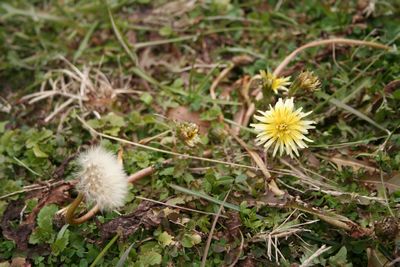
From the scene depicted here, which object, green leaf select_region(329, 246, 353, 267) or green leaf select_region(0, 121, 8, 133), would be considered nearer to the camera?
green leaf select_region(329, 246, 353, 267)

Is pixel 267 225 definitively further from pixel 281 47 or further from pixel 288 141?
pixel 281 47

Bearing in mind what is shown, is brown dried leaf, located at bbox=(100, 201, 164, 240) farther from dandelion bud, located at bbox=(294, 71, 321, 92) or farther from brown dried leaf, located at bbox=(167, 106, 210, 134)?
dandelion bud, located at bbox=(294, 71, 321, 92)

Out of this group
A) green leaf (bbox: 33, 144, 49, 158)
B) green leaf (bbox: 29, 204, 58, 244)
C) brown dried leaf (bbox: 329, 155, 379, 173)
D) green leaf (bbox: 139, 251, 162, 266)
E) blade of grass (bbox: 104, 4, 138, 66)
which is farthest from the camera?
blade of grass (bbox: 104, 4, 138, 66)

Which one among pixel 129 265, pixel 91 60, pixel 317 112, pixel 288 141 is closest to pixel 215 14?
pixel 91 60

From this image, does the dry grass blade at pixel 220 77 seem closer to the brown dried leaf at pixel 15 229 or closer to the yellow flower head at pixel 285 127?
the yellow flower head at pixel 285 127

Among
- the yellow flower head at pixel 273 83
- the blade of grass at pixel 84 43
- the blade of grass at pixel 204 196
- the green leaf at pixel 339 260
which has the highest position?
the blade of grass at pixel 84 43

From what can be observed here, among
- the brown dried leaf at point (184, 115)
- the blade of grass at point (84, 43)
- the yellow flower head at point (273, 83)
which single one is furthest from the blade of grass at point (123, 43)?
the yellow flower head at point (273, 83)

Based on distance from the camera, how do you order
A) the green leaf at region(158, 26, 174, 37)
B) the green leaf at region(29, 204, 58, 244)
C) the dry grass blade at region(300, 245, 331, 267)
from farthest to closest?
the green leaf at region(158, 26, 174, 37), the green leaf at region(29, 204, 58, 244), the dry grass blade at region(300, 245, 331, 267)

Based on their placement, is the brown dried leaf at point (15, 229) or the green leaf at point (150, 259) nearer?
the green leaf at point (150, 259)

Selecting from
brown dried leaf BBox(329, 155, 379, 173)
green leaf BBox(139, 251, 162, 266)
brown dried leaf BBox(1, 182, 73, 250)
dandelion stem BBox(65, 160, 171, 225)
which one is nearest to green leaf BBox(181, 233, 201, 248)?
green leaf BBox(139, 251, 162, 266)

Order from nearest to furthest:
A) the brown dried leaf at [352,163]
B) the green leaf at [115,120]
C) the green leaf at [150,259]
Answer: the green leaf at [150,259] < the brown dried leaf at [352,163] < the green leaf at [115,120]
